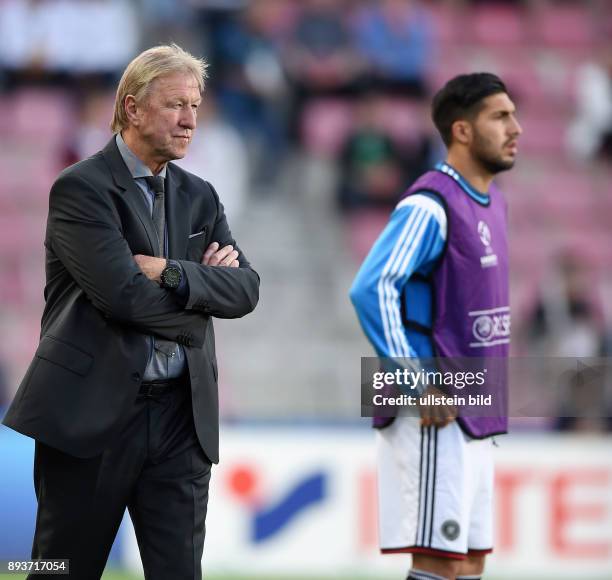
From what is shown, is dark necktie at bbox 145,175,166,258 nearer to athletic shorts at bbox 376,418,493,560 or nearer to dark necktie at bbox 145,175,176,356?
dark necktie at bbox 145,175,176,356

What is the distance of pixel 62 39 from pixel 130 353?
26.9 ft

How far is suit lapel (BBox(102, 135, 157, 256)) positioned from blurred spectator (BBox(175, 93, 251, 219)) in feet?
21.5

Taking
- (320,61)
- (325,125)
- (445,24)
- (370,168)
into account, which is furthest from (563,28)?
(370,168)

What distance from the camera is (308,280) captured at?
10.3 meters

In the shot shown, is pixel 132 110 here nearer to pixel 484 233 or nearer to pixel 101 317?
pixel 101 317

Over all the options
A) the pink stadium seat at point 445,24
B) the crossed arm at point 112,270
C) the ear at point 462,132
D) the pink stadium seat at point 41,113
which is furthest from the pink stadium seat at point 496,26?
the crossed arm at point 112,270

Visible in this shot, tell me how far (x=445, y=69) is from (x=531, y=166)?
49.1 inches

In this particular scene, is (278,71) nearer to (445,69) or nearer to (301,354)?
(445,69)

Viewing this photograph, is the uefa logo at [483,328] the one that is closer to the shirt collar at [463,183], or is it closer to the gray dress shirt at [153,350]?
the shirt collar at [463,183]

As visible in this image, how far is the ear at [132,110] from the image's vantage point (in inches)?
139

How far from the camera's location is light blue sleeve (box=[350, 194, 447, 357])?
13.5ft

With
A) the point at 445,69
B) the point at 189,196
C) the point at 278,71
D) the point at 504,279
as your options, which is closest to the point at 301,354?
the point at 278,71

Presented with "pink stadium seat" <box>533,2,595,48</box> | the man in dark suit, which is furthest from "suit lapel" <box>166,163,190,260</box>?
"pink stadium seat" <box>533,2,595,48</box>

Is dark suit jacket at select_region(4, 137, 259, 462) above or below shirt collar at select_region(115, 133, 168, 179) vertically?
below
